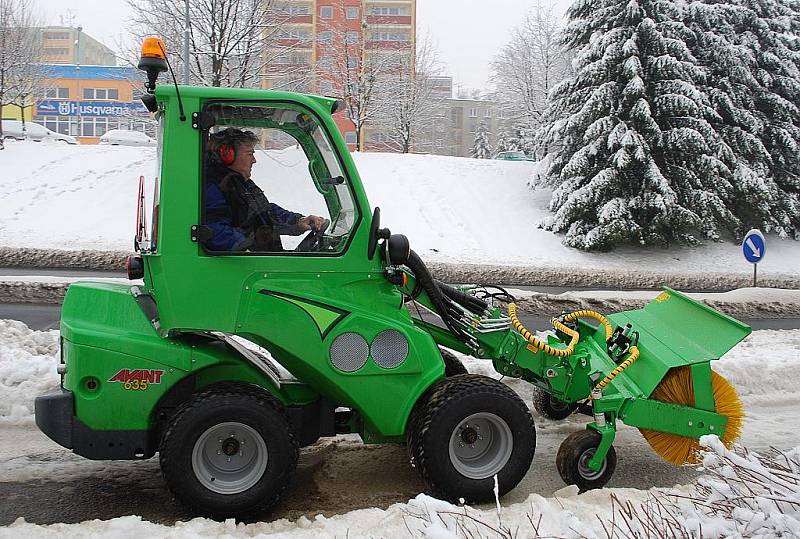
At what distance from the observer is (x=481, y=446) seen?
479 centimetres

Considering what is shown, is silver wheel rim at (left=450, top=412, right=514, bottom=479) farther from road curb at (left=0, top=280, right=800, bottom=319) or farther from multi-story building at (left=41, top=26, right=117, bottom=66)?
multi-story building at (left=41, top=26, right=117, bottom=66)

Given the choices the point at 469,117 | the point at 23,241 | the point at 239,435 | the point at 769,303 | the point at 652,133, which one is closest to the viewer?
the point at 239,435

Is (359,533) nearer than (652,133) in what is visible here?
Yes

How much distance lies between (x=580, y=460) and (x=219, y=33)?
2174cm

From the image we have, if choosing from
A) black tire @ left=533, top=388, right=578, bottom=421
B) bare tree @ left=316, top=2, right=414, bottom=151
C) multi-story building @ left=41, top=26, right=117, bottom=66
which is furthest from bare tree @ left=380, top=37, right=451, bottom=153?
multi-story building @ left=41, top=26, right=117, bottom=66

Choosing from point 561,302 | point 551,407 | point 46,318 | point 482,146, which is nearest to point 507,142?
point 482,146

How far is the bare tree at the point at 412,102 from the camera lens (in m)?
34.7

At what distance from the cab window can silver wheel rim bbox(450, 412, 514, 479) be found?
136 cm

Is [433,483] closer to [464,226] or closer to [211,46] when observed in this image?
[464,226]

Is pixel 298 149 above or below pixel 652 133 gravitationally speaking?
below

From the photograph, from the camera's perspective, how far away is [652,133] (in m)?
21.1

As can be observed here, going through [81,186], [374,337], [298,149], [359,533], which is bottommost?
[359,533]

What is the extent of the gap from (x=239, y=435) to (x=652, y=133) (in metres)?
19.1

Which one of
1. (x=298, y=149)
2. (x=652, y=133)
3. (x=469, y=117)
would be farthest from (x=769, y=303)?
(x=469, y=117)
